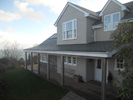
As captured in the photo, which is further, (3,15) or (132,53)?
(3,15)

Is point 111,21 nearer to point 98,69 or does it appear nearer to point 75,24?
point 75,24

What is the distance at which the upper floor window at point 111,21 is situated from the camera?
750 cm

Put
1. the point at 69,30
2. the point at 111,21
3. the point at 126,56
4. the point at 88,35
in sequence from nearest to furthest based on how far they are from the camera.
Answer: the point at 126,56
the point at 111,21
the point at 88,35
the point at 69,30

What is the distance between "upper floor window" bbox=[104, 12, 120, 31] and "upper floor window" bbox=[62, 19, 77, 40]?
9.93 feet

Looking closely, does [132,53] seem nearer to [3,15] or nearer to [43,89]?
[43,89]

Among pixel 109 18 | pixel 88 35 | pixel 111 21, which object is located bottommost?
pixel 88 35

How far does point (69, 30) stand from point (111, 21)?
430cm

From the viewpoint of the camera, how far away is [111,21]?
773 centimetres

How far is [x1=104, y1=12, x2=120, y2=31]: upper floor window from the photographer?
7.50 m

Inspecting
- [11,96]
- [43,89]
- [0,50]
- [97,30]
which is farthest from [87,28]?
[0,50]

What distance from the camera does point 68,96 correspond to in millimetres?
6059

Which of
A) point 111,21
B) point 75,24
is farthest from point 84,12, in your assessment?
point 111,21

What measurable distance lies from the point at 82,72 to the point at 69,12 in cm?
677

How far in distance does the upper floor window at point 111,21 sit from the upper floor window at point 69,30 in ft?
9.93
